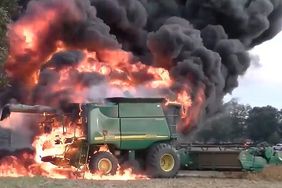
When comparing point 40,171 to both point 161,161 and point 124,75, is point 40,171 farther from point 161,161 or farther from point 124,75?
point 124,75

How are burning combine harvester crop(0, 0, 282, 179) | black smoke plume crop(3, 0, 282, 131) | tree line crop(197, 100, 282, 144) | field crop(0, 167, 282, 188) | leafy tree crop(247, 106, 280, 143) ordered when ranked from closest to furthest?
field crop(0, 167, 282, 188) < burning combine harvester crop(0, 0, 282, 179) < black smoke plume crop(3, 0, 282, 131) < tree line crop(197, 100, 282, 144) < leafy tree crop(247, 106, 280, 143)

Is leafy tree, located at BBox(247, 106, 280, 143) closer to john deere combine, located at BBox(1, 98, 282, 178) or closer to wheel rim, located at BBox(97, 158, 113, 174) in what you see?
john deere combine, located at BBox(1, 98, 282, 178)

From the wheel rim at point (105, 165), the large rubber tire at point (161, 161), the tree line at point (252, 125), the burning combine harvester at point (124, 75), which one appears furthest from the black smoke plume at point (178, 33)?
the tree line at point (252, 125)

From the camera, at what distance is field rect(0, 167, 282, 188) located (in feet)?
54.1

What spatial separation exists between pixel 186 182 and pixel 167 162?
10.8ft

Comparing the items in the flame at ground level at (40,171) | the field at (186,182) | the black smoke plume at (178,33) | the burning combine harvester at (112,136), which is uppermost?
the black smoke plume at (178,33)

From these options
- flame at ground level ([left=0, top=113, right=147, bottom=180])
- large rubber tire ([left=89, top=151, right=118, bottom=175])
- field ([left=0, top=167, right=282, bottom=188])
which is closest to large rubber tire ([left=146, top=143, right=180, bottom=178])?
flame at ground level ([left=0, top=113, right=147, bottom=180])

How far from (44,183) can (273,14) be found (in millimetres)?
22415

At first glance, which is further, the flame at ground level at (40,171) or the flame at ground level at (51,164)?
the flame at ground level at (51,164)

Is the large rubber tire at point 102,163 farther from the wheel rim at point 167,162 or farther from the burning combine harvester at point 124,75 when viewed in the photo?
the wheel rim at point 167,162

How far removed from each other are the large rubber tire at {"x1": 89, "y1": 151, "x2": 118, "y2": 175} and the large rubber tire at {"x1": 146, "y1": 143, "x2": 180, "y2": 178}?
142cm

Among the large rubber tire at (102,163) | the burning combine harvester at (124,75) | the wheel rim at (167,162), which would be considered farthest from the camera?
the wheel rim at (167,162)

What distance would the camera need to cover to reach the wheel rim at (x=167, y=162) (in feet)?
73.0

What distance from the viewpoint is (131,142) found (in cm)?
2202
